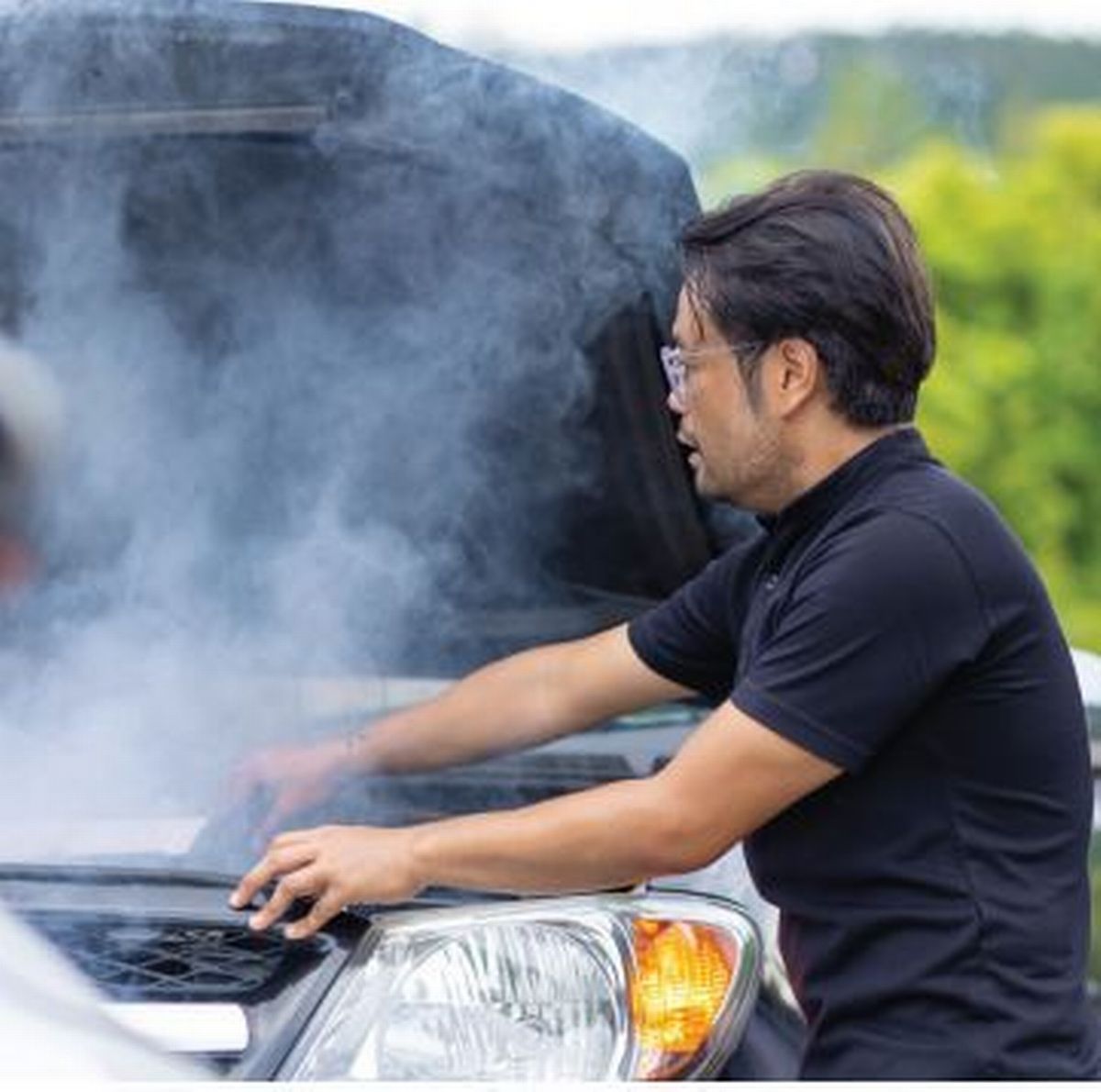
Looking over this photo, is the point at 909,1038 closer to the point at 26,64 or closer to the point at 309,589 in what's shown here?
the point at 309,589

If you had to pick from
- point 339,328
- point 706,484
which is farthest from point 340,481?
point 706,484

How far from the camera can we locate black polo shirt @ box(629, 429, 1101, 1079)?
2150 mm

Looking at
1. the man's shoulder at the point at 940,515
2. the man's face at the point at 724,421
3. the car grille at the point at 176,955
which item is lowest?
the car grille at the point at 176,955

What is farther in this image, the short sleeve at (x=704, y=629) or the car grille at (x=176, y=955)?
the short sleeve at (x=704, y=629)

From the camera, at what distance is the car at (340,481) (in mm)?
2375

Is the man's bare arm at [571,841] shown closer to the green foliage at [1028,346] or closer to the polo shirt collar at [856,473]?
the polo shirt collar at [856,473]

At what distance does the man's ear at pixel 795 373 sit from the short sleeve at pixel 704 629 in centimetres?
27

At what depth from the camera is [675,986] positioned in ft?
7.79

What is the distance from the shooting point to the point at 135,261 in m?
3.08

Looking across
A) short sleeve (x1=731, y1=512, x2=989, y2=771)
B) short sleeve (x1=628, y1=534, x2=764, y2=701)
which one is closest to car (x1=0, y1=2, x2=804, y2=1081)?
short sleeve (x1=628, y1=534, x2=764, y2=701)

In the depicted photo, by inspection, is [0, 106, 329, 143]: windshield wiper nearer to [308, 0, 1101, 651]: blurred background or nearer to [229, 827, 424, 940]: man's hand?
[229, 827, 424, 940]: man's hand

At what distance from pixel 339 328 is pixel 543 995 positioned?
115cm

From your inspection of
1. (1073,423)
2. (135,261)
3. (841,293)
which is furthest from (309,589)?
(1073,423)

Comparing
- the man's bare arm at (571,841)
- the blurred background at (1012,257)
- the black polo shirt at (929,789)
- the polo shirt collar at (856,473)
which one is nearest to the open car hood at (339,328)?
the polo shirt collar at (856,473)
